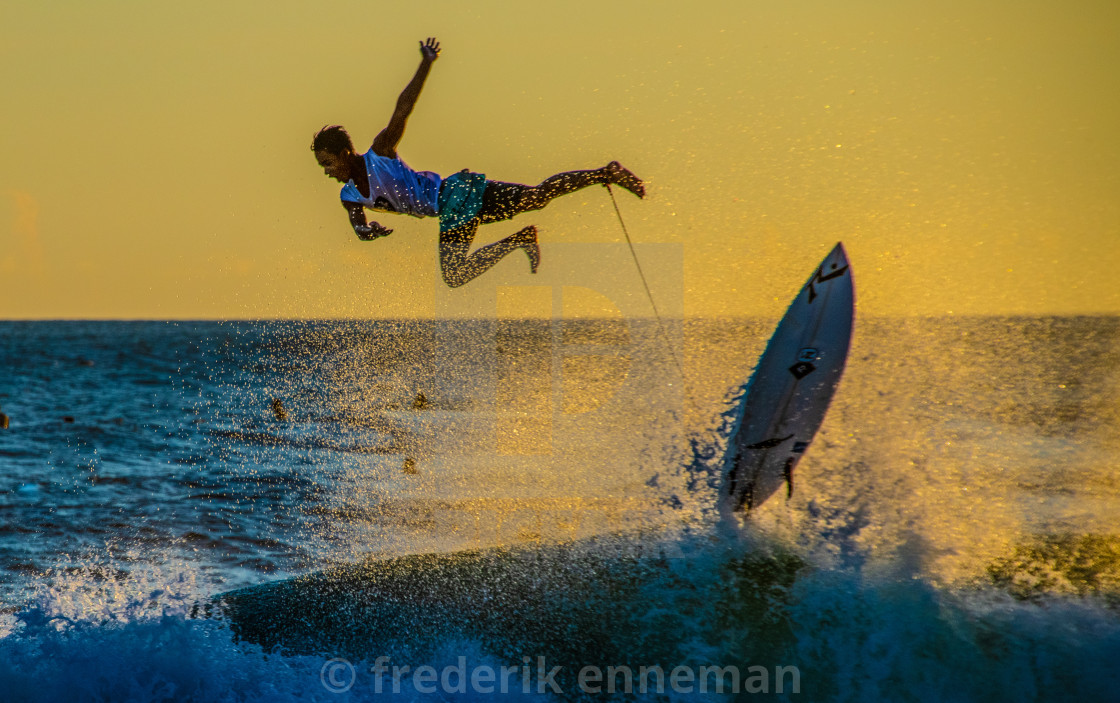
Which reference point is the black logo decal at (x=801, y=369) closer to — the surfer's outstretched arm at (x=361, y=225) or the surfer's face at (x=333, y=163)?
the surfer's outstretched arm at (x=361, y=225)

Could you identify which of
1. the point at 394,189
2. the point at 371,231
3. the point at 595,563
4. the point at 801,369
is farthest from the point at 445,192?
the point at 801,369

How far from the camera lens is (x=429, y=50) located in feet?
15.6

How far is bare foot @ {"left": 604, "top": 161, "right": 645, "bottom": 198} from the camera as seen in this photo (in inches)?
220

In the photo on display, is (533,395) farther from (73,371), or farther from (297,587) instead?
(73,371)

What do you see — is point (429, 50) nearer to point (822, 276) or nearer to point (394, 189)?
point (394, 189)

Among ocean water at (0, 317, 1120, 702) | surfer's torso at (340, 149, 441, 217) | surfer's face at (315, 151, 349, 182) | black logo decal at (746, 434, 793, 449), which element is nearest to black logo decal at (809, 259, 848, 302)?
ocean water at (0, 317, 1120, 702)

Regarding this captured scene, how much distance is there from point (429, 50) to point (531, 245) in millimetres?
1669

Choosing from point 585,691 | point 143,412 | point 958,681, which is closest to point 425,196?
point 585,691

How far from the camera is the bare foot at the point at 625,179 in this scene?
18.4 ft

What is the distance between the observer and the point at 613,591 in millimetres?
5914

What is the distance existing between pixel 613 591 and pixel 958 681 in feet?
7.59

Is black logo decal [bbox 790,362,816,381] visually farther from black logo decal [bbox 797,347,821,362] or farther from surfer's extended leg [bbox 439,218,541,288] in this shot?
surfer's extended leg [bbox 439,218,541,288]

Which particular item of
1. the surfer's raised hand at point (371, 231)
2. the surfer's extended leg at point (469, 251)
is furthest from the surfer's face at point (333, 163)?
the surfer's extended leg at point (469, 251)

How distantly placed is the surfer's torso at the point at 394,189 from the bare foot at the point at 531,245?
2.16 feet
